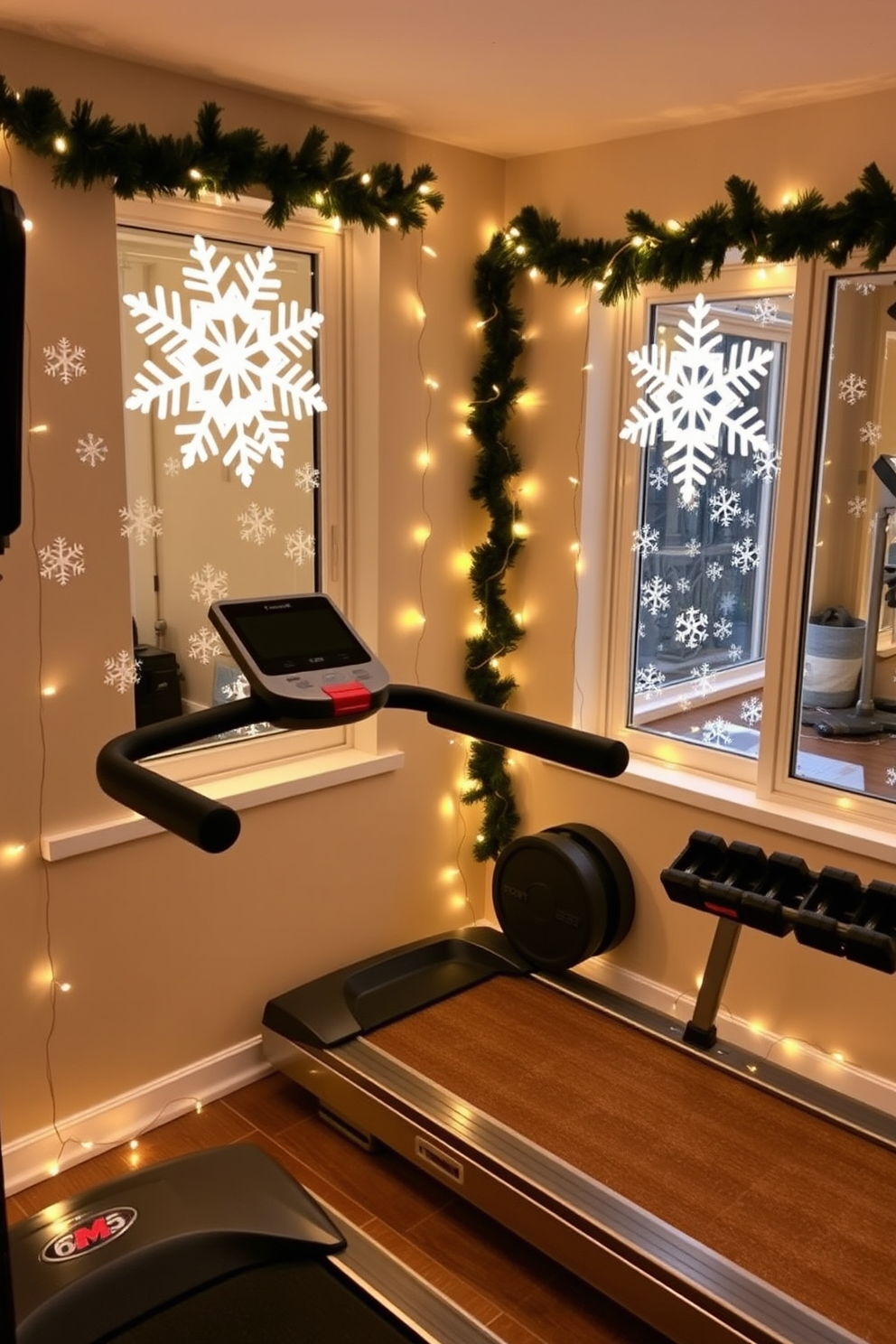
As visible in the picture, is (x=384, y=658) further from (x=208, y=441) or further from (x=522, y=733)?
(x=522, y=733)

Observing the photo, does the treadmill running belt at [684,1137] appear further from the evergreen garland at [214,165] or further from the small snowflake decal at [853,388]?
the evergreen garland at [214,165]

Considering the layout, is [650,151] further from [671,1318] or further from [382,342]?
[671,1318]

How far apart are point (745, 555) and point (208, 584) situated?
159 cm

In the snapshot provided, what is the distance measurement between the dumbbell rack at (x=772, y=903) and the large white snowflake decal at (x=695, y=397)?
1.19 metres

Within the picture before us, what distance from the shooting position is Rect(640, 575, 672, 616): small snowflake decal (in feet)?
12.0

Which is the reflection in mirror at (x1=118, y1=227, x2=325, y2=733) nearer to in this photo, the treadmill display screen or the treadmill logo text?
the treadmill display screen

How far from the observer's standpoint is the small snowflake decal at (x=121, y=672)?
2.95 m

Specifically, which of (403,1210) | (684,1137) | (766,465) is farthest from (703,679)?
(403,1210)

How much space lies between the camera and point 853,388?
10.1 ft

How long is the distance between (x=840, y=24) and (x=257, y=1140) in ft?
9.90

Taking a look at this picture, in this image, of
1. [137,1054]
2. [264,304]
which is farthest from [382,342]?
[137,1054]

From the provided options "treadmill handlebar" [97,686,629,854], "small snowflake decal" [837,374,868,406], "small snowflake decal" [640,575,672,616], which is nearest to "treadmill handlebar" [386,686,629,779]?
"treadmill handlebar" [97,686,629,854]

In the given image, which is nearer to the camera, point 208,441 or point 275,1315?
point 275,1315

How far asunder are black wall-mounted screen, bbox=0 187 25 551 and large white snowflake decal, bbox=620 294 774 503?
264 cm
